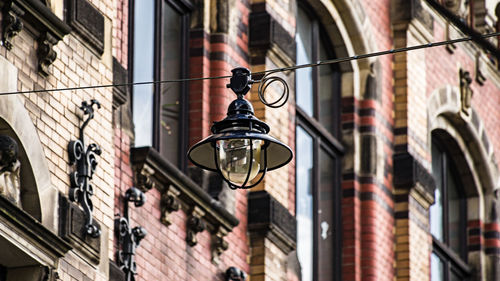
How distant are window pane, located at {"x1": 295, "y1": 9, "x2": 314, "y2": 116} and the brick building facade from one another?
35 mm

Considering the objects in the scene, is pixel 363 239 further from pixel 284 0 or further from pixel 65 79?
pixel 65 79

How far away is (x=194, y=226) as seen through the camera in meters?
14.4

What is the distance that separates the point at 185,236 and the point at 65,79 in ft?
8.83

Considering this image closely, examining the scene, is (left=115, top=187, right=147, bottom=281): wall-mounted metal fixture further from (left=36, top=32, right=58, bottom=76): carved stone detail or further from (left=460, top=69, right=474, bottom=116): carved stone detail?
(left=460, top=69, right=474, bottom=116): carved stone detail

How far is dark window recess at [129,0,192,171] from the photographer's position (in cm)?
1455

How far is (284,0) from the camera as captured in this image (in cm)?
1720

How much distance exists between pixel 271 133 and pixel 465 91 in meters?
6.55

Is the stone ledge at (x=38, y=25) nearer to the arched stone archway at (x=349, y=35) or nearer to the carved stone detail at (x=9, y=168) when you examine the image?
the carved stone detail at (x=9, y=168)

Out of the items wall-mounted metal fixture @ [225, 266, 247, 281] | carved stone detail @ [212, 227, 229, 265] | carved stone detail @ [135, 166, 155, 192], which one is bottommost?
wall-mounted metal fixture @ [225, 266, 247, 281]

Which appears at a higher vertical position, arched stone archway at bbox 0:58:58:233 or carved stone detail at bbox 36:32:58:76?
carved stone detail at bbox 36:32:58:76

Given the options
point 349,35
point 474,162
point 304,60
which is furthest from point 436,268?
point 304,60

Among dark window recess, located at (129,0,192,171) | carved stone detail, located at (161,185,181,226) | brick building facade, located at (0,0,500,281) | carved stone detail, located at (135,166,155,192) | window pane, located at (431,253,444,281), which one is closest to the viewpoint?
brick building facade, located at (0,0,500,281)

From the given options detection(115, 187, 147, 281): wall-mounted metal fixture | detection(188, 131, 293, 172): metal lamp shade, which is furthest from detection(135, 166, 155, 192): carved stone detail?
detection(188, 131, 293, 172): metal lamp shade

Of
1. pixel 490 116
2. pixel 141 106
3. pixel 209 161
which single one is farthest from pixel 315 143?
pixel 209 161
